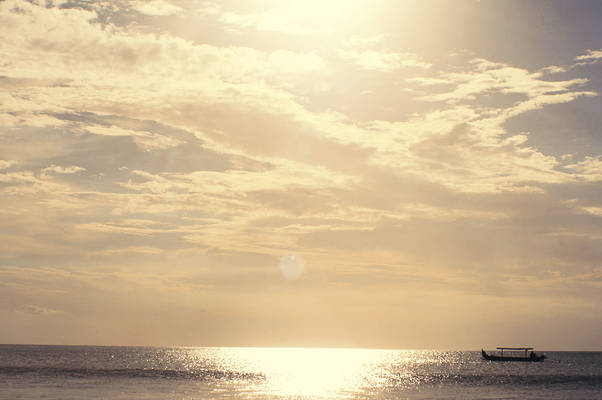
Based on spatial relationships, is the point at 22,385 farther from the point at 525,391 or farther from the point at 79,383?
the point at 525,391

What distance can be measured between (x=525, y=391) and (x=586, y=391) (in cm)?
1264

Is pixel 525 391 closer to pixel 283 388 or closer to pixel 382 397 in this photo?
pixel 382 397

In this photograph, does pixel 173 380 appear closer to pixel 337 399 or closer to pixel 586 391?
pixel 337 399

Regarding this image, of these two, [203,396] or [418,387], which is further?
[418,387]

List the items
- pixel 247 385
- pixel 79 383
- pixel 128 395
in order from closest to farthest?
pixel 128 395
pixel 79 383
pixel 247 385

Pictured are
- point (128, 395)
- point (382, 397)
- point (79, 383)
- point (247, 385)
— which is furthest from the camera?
point (247, 385)

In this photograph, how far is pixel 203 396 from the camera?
258ft

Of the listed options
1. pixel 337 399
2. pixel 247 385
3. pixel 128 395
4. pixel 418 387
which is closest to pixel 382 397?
pixel 337 399

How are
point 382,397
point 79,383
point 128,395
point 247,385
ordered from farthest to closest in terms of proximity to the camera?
point 247,385 < point 79,383 < point 382,397 < point 128,395

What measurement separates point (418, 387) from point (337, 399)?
25734mm

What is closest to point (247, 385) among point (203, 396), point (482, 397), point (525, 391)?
point (203, 396)

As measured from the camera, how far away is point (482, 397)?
84.3 m

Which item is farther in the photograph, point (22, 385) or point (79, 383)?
point (79, 383)

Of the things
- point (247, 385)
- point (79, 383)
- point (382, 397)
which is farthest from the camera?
point (247, 385)
